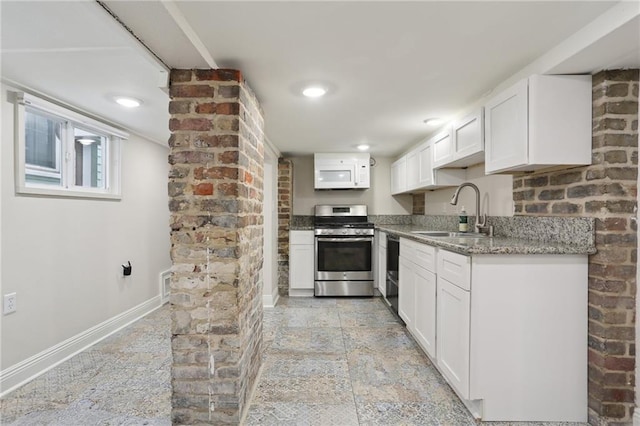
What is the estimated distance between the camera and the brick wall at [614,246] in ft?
5.21

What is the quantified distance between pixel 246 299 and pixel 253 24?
1.37m

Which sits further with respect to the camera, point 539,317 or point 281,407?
point 281,407

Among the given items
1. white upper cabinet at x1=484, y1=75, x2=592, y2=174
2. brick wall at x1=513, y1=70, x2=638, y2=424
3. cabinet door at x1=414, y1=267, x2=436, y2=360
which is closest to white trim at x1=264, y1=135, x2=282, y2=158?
cabinet door at x1=414, y1=267, x2=436, y2=360

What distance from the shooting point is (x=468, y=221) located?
10.2 ft

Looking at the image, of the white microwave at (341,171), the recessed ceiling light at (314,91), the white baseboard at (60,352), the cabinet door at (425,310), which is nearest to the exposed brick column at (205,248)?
the recessed ceiling light at (314,91)

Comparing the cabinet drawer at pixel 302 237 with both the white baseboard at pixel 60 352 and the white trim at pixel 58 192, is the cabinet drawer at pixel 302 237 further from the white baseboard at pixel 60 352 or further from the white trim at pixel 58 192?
the white trim at pixel 58 192

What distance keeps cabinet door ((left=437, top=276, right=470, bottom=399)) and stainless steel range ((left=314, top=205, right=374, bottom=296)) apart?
205 cm

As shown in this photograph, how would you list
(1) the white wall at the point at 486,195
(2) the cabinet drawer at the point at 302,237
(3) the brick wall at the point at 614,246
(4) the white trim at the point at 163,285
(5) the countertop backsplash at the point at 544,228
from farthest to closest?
(2) the cabinet drawer at the point at 302,237 < (4) the white trim at the point at 163,285 < (1) the white wall at the point at 486,195 < (5) the countertop backsplash at the point at 544,228 < (3) the brick wall at the point at 614,246

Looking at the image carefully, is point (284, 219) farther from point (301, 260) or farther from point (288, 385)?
point (288, 385)

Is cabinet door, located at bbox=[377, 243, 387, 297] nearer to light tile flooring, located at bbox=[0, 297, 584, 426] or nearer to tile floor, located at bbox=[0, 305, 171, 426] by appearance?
light tile flooring, located at bbox=[0, 297, 584, 426]

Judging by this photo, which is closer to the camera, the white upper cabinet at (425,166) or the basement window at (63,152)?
the basement window at (63,152)

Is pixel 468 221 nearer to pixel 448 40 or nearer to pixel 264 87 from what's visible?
pixel 448 40

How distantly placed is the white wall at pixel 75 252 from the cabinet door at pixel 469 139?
3.00 metres

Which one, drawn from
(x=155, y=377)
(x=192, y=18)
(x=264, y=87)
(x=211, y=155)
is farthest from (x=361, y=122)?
(x=155, y=377)
